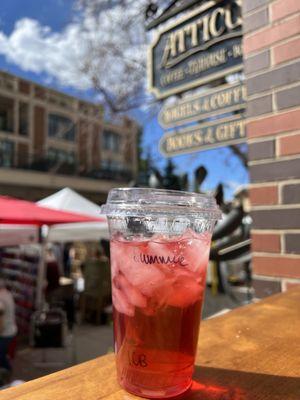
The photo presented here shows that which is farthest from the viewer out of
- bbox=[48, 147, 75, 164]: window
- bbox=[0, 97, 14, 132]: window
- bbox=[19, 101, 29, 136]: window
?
bbox=[48, 147, 75, 164]: window

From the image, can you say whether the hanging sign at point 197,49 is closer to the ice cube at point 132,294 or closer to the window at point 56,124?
the ice cube at point 132,294

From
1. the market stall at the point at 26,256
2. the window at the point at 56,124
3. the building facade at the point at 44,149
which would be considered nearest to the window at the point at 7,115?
the building facade at the point at 44,149

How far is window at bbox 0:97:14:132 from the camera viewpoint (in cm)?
2672

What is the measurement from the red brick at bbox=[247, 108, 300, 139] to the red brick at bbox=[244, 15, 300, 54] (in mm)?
359

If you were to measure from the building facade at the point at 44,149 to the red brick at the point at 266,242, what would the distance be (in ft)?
74.9

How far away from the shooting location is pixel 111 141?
1273 inches

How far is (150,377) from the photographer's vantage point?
2.30 ft

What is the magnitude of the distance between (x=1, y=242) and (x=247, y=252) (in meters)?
4.24

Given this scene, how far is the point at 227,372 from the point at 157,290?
253 mm

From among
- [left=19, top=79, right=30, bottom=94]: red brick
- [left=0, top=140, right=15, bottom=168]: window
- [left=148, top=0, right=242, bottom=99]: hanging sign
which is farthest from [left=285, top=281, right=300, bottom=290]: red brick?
[left=19, top=79, right=30, bottom=94]: red brick

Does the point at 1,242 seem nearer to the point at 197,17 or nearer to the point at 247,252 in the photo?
the point at 247,252

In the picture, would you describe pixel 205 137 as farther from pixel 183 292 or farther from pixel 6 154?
pixel 6 154

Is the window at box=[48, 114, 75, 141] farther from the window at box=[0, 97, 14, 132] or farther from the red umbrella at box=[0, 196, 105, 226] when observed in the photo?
the red umbrella at box=[0, 196, 105, 226]

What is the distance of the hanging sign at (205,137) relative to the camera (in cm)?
248
